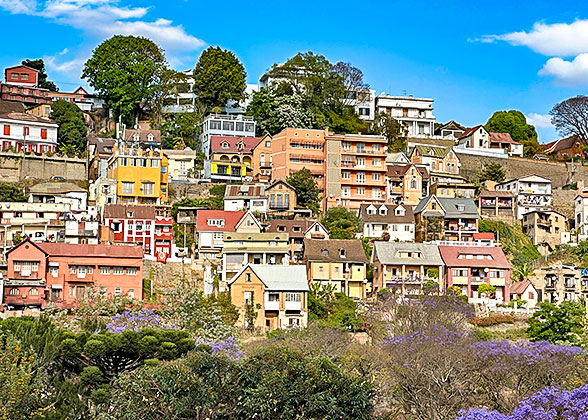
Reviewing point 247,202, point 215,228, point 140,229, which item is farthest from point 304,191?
point 140,229

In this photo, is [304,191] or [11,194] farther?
[304,191]

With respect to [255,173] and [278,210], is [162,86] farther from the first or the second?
[278,210]

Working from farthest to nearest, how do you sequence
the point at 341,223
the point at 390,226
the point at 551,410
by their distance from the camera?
1. the point at 390,226
2. the point at 341,223
3. the point at 551,410

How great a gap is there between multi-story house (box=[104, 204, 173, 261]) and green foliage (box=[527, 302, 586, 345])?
1066 inches

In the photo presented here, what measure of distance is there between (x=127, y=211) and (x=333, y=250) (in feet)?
53.0

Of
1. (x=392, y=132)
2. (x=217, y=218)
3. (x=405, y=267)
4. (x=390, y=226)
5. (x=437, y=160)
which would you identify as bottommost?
(x=405, y=267)

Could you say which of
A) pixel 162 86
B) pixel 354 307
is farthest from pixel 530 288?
pixel 162 86

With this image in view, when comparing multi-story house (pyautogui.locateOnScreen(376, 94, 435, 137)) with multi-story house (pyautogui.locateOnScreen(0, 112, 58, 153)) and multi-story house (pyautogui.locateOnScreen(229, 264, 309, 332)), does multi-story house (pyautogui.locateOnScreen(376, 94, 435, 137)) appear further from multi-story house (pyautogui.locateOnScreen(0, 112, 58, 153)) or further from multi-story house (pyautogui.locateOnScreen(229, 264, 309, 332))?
multi-story house (pyautogui.locateOnScreen(229, 264, 309, 332))

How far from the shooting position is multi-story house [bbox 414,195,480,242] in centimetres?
6950

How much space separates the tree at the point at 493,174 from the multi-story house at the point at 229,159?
73.4 ft

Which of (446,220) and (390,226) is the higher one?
(446,220)

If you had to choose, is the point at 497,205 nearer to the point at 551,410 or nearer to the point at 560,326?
the point at 560,326

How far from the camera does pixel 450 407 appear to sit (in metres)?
39.3

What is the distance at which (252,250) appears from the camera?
6097 centimetres
